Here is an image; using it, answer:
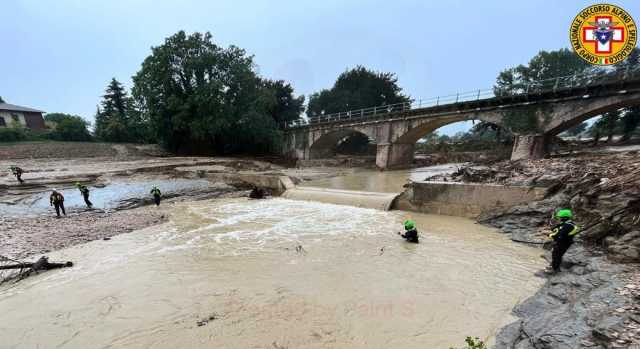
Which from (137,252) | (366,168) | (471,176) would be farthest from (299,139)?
(137,252)

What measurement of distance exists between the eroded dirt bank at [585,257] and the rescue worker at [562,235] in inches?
8.8

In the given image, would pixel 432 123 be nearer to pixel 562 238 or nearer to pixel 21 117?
pixel 562 238

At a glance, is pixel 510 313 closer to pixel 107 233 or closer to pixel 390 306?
pixel 390 306

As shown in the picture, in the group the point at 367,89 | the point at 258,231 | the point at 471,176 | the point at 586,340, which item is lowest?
the point at 258,231

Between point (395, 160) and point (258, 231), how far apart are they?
20.3m

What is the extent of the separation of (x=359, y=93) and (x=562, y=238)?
44.8 m

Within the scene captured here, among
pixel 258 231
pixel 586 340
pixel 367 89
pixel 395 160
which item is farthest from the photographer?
pixel 367 89

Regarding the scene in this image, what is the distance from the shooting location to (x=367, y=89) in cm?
4866

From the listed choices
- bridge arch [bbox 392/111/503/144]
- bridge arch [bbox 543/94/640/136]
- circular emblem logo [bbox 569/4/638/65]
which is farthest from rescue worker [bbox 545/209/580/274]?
bridge arch [bbox 392/111/503/144]

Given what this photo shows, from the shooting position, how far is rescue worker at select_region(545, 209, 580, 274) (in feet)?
19.6

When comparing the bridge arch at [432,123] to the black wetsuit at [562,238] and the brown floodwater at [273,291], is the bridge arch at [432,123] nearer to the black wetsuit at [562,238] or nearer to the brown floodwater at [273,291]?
the brown floodwater at [273,291]

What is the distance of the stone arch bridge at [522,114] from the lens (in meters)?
16.8

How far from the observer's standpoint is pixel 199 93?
29.1 metres

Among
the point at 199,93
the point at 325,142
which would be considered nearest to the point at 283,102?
the point at 325,142
